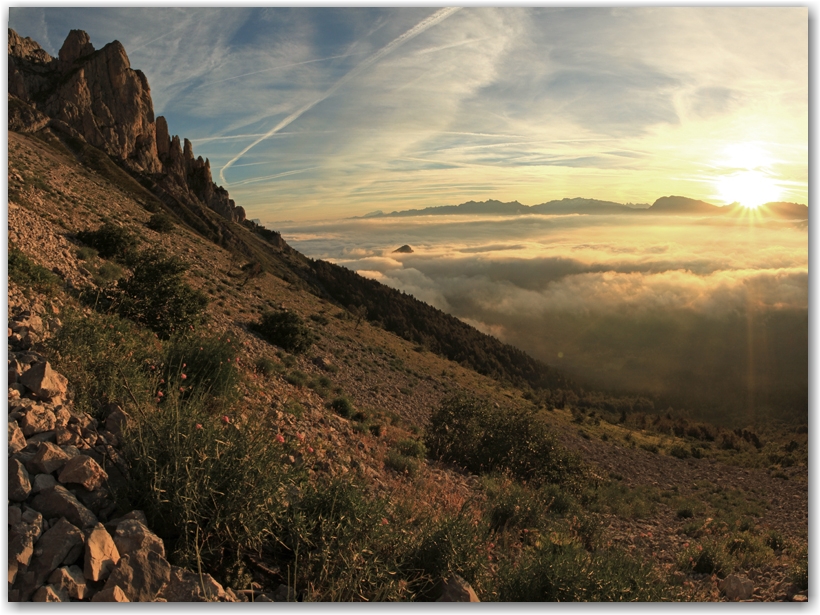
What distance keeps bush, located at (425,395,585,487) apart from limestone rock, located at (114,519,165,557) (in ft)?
33.5

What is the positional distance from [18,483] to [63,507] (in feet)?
1.64

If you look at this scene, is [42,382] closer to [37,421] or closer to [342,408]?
[37,421]

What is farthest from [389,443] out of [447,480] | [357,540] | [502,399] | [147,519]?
[502,399]

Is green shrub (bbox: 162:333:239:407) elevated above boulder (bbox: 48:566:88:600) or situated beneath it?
elevated above

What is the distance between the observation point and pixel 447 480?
10617 millimetres

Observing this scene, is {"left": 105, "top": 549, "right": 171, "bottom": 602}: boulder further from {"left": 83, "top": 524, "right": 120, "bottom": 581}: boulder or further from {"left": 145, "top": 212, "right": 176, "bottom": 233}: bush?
{"left": 145, "top": 212, "right": 176, "bottom": 233}: bush

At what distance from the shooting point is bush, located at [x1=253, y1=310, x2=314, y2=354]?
20.3 metres

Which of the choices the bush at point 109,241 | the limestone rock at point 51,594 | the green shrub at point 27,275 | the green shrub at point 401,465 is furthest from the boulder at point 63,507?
the bush at point 109,241

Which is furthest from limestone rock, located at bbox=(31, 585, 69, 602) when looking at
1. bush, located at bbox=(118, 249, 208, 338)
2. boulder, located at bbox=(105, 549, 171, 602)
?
bush, located at bbox=(118, 249, 208, 338)

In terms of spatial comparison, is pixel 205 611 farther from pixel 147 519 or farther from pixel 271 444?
pixel 271 444

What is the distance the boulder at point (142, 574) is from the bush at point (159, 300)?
948cm

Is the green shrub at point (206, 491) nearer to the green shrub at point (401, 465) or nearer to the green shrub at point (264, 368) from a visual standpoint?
the green shrub at point (401, 465)

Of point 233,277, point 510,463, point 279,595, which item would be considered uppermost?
point 233,277

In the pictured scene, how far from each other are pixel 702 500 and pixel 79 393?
24.6 meters
